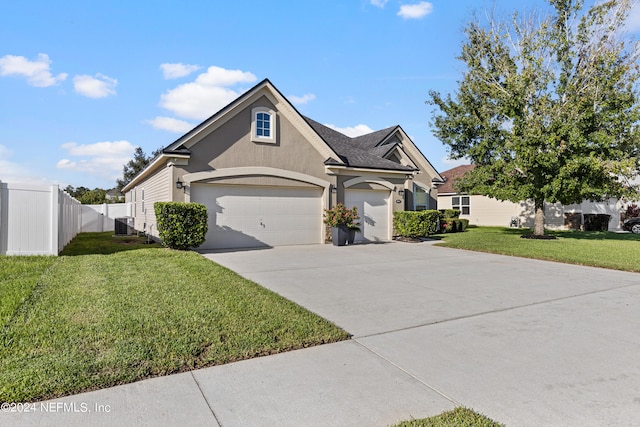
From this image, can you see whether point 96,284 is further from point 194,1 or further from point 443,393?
point 194,1

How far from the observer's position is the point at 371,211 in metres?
16.8

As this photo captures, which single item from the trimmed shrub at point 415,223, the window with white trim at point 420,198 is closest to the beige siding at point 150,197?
the trimmed shrub at point 415,223

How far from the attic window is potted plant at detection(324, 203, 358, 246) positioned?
3.72 meters

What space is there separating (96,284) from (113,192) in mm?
59952

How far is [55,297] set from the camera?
219 inches

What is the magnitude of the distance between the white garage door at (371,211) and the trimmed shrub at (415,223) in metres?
0.68

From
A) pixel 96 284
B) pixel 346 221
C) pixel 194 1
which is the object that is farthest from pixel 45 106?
pixel 346 221

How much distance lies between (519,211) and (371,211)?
16.3 m

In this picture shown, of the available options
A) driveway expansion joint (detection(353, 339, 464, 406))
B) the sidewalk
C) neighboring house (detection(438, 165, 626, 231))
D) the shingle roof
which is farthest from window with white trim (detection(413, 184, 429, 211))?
driveway expansion joint (detection(353, 339, 464, 406))

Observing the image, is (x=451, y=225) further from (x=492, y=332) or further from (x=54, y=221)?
(x=54, y=221)

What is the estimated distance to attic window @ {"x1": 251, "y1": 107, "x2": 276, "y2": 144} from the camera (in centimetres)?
1362

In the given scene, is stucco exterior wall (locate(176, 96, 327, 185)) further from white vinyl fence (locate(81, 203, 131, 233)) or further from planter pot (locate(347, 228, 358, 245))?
white vinyl fence (locate(81, 203, 131, 233))

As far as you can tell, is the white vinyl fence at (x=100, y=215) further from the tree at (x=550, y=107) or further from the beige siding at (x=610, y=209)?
the beige siding at (x=610, y=209)

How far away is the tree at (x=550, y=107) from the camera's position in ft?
49.3
